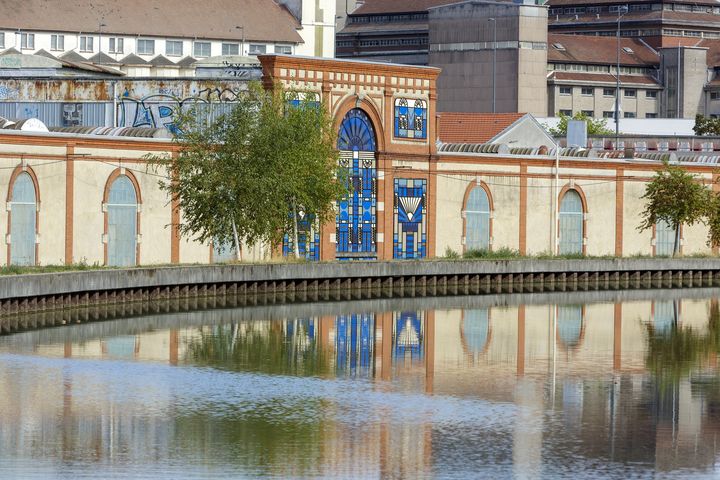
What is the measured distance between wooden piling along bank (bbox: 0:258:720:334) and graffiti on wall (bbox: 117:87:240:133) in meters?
13.2

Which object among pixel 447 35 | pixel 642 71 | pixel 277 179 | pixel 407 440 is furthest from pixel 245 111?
pixel 642 71

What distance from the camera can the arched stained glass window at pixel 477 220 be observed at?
85.4 metres

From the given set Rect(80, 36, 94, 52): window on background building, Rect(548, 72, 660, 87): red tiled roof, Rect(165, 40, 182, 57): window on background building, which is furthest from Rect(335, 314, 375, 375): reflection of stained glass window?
Rect(548, 72, 660, 87): red tiled roof

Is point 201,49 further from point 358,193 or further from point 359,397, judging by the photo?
point 359,397

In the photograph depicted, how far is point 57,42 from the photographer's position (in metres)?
143

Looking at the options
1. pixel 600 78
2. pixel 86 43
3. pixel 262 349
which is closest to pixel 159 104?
pixel 262 349

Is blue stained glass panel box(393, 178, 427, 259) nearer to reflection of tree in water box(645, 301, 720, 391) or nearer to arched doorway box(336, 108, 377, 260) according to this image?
arched doorway box(336, 108, 377, 260)

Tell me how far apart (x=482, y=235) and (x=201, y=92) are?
53.1ft

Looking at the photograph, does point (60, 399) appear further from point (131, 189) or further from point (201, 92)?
point (201, 92)

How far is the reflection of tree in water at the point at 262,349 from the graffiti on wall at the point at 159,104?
24.6 meters

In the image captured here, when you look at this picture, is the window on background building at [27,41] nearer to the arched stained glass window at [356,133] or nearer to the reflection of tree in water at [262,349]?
the arched stained glass window at [356,133]

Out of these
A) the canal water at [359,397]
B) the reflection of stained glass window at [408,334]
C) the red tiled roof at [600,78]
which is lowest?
the canal water at [359,397]

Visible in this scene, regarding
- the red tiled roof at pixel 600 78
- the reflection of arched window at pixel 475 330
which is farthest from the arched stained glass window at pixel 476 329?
the red tiled roof at pixel 600 78

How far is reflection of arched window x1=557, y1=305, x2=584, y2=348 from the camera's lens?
55.9 m
